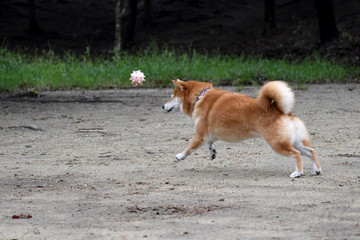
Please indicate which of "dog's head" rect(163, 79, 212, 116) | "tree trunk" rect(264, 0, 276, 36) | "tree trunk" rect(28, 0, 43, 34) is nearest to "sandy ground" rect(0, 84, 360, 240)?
"dog's head" rect(163, 79, 212, 116)

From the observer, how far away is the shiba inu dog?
5910 millimetres

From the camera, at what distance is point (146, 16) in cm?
2577

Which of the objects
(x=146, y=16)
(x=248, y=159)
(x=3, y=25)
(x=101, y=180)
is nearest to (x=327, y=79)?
(x=248, y=159)

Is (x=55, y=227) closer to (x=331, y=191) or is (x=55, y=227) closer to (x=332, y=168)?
(x=331, y=191)

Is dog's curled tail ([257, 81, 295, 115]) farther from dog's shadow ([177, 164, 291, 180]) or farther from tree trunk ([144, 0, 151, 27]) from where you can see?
tree trunk ([144, 0, 151, 27])

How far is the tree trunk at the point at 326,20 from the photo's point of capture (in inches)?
729

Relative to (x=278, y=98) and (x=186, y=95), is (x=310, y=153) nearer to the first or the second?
(x=278, y=98)

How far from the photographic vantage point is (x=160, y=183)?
592 centimetres

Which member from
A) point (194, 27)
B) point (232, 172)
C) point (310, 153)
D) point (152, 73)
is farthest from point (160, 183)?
point (194, 27)

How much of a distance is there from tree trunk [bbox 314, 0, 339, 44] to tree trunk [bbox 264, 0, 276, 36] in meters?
3.69

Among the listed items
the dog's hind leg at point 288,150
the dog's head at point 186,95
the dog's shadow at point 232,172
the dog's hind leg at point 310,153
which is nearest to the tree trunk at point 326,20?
the dog's head at point 186,95

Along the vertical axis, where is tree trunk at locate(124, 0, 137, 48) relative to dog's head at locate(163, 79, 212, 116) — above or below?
above

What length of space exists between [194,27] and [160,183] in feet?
Result: 67.2

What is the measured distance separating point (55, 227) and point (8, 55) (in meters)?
12.1
